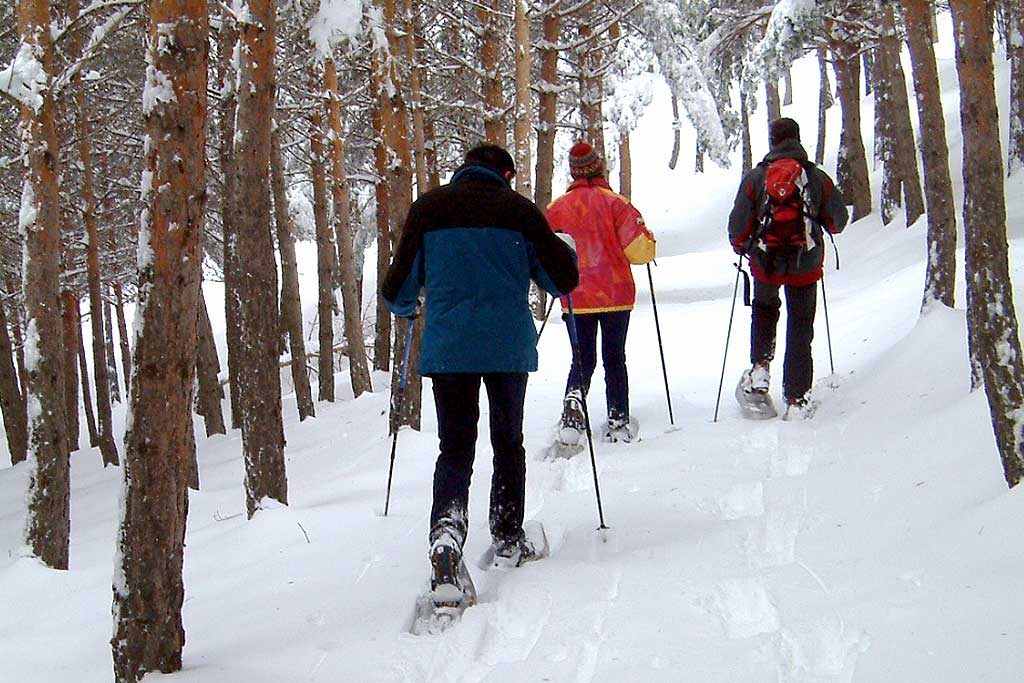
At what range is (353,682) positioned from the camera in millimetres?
3547

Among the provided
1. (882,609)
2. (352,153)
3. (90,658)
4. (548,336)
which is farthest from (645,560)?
(352,153)

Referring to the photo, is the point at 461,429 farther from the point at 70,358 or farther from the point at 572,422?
the point at 70,358

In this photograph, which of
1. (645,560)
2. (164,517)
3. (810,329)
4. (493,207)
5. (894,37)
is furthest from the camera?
(894,37)

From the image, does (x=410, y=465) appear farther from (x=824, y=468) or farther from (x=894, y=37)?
(x=894, y=37)

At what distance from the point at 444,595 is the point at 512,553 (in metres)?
0.64

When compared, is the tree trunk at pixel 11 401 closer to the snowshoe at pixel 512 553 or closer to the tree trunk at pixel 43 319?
the tree trunk at pixel 43 319

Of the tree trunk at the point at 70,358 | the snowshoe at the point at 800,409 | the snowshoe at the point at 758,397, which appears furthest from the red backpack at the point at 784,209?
the tree trunk at the point at 70,358

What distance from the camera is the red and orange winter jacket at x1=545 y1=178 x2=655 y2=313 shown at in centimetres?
668

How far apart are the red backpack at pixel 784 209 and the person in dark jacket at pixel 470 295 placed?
303cm

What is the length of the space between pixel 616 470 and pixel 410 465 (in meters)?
1.89

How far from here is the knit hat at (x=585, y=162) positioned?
6.68 metres

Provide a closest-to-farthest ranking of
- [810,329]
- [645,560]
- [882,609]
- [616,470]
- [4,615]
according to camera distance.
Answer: [882,609] < [645,560] < [4,615] < [616,470] < [810,329]

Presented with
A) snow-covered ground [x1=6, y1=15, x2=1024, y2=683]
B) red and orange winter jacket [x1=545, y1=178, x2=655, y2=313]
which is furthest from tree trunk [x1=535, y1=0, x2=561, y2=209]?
red and orange winter jacket [x1=545, y1=178, x2=655, y2=313]

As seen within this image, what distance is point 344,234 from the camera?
609 inches
